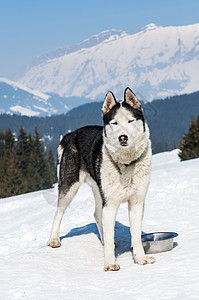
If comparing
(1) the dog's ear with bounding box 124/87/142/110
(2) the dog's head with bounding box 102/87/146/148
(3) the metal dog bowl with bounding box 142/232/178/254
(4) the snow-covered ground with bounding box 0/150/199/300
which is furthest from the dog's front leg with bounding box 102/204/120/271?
(1) the dog's ear with bounding box 124/87/142/110

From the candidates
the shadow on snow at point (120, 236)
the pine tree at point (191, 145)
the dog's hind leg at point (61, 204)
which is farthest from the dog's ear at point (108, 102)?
the pine tree at point (191, 145)

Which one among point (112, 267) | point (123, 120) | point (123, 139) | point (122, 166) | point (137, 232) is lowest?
point (112, 267)

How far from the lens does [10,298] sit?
163 inches

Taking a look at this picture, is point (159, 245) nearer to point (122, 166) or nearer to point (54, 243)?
point (122, 166)

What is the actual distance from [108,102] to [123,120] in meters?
0.50

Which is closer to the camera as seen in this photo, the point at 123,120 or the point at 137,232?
the point at 123,120

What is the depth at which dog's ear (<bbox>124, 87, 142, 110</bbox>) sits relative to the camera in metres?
5.48

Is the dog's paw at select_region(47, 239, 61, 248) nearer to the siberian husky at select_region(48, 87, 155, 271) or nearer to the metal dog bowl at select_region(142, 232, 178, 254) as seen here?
the siberian husky at select_region(48, 87, 155, 271)

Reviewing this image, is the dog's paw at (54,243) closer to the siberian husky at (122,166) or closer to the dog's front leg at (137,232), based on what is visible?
the siberian husky at (122,166)

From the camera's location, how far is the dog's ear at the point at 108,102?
18.1ft

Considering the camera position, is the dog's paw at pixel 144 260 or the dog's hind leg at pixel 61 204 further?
the dog's hind leg at pixel 61 204

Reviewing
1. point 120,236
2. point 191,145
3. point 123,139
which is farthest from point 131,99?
point 191,145

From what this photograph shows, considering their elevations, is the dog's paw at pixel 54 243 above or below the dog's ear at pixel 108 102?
below

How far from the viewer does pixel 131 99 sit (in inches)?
217
